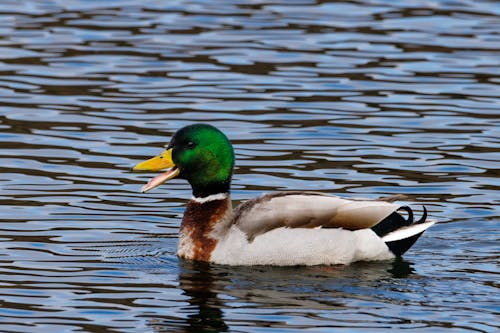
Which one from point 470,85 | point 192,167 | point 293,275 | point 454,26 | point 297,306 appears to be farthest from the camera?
point 454,26

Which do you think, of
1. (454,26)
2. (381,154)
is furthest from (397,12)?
(381,154)

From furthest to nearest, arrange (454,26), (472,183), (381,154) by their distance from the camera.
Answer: (454,26)
(381,154)
(472,183)

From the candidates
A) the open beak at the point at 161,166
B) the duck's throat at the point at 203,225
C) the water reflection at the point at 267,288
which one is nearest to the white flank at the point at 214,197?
the duck's throat at the point at 203,225

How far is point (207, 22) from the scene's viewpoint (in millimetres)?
22328

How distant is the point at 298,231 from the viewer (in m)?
11.9

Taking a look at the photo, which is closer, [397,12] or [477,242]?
[477,242]

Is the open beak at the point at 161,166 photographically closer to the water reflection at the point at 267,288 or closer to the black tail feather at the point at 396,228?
the water reflection at the point at 267,288

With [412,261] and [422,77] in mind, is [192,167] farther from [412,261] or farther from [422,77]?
[422,77]

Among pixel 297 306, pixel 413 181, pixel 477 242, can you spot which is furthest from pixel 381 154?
pixel 297 306

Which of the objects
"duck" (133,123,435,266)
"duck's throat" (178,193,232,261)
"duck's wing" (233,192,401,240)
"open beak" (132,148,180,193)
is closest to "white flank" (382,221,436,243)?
"duck" (133,123,435,266)

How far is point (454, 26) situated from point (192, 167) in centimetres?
1045

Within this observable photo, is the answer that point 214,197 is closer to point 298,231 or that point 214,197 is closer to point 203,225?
point 203,225

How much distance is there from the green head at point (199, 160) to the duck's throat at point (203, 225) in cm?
11

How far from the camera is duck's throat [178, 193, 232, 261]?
12.1 meters
